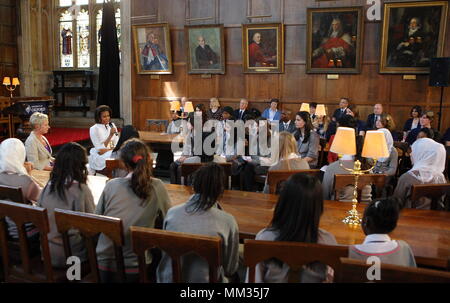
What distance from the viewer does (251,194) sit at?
142 inches

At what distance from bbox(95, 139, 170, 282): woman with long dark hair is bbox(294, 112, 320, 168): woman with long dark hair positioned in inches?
136

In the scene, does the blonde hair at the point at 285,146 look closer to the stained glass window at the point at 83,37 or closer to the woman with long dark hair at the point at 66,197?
the woman with long dark hair at the point at 66,197

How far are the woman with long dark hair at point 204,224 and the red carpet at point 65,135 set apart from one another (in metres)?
8.57

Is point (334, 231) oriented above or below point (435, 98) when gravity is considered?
below

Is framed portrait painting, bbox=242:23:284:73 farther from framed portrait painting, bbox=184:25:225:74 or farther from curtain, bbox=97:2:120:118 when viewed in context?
curtain, bbox=97:2:120:118

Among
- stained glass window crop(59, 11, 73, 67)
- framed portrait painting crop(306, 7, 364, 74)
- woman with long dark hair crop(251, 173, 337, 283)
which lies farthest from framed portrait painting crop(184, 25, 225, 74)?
woman with long dark hair crop(251, 173, 337, 283)

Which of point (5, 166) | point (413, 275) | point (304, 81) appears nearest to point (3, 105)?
point (304, 81)

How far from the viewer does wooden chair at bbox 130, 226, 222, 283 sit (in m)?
2.01

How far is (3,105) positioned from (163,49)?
14.1ft

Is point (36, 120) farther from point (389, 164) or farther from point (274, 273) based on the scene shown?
point (389, 164)

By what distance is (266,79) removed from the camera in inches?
392

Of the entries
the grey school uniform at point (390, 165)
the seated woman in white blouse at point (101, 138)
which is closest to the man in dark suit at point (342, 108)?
the grey school uniform at point (390, 165)
